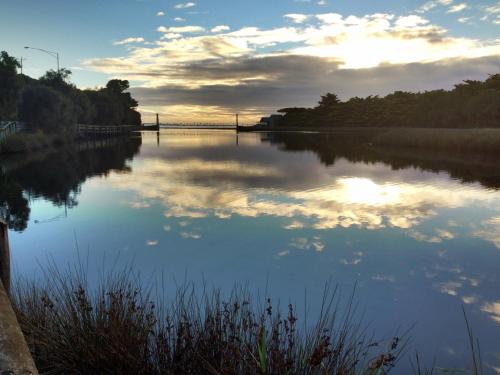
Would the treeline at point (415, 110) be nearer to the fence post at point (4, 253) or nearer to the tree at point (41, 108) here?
the tree at point (41, 108)

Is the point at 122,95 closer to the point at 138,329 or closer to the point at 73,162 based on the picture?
the point at 73,162

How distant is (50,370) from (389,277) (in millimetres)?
7513

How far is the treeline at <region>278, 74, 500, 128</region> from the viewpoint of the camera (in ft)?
248

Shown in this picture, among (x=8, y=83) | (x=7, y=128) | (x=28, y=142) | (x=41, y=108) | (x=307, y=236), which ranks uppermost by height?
(x=8, y=83)

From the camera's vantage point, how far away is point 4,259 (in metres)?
5.20

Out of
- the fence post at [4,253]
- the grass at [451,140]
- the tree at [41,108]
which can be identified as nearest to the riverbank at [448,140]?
the grass at [451,140]

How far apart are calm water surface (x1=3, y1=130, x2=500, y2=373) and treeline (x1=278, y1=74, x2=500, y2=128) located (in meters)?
55.2

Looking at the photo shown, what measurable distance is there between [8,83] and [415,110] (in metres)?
85.8

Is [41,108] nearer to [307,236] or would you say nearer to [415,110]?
[307,236]

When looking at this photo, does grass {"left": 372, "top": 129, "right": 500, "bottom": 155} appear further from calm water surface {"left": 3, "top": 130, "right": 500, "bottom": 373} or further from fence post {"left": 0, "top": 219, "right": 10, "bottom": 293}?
fence post {"left": 0, "top": 219, "right": 10, "bottom": 293}

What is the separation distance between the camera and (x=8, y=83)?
4769cm

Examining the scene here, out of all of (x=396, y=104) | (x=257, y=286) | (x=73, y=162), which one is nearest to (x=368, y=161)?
(x=73, y=162)

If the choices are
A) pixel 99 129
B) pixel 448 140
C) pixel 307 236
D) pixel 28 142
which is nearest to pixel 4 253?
pixel 307 236

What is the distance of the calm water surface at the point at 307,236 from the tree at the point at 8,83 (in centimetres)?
2466
